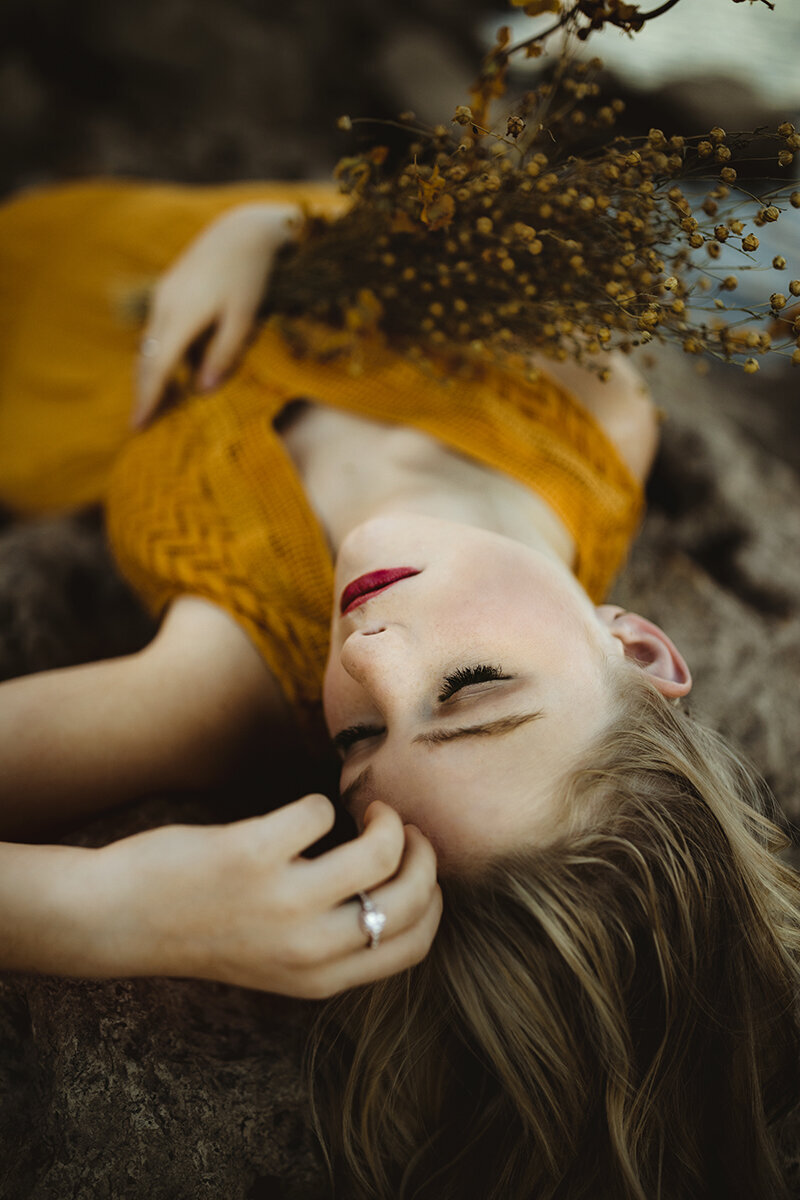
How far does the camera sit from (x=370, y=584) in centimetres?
159

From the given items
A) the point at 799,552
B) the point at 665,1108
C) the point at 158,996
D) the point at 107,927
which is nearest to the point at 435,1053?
the point at 665,1108

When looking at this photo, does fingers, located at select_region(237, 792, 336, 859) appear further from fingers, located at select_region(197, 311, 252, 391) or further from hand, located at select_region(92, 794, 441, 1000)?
fingers, located at select_region(197, 311, 252, 391)

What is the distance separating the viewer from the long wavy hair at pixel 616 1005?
145 cm

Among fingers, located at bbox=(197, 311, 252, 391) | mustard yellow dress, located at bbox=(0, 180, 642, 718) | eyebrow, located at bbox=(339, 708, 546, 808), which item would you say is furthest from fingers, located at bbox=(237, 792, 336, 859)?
fingers, located at bbox=(197, 311, 252, 391)

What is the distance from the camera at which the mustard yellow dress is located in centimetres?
199

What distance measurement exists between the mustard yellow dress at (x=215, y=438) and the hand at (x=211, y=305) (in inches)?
2.9

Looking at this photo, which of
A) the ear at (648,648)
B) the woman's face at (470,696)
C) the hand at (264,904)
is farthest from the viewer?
the ear at (648,648)

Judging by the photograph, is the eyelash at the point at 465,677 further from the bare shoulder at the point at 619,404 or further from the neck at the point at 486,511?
the bare shoulder at the point at 619,404

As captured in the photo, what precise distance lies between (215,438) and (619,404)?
119cm

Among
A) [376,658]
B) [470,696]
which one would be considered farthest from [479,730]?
[376,658]

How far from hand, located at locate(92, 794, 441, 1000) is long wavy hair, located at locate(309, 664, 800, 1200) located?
0.79 feet

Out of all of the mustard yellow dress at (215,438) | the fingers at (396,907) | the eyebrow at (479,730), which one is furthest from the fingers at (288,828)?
the mustard yellow dress at (215,438)

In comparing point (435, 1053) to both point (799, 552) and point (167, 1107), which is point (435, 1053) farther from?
point (799, 552)

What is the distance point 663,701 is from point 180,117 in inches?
161
